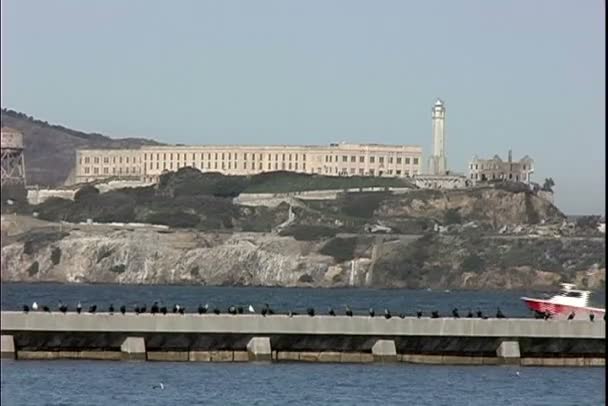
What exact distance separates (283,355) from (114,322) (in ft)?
18.8

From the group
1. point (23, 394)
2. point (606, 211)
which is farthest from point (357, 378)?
point (606, 211)

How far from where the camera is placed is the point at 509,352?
65.5 meters

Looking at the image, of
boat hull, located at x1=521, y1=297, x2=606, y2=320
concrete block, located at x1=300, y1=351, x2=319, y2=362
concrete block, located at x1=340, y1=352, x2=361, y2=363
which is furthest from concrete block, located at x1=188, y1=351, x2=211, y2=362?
boat hull, located at x1=521, y1=297, x2=606, y2=320

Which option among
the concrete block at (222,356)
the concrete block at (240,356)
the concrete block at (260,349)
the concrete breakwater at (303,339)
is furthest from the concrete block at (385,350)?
the concrete block at (222,356)

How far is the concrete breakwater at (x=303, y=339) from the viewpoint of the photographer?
62.5 metres

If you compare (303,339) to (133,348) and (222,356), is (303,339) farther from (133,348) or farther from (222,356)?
(133,348)

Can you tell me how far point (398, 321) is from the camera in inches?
2542

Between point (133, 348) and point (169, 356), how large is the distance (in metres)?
1.59

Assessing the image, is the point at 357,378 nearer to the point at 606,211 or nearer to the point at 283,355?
the point at 283,355

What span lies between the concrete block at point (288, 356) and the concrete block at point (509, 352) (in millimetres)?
6542

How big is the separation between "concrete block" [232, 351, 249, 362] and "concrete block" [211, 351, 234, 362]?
0.33 ft

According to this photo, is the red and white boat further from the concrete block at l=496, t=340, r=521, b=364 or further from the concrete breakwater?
the concrete block at l=496, t=340, r=521, b=364

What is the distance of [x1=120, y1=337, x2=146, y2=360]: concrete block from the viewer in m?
63.0

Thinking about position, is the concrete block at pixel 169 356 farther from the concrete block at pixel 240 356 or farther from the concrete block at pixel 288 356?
the concrete block at pixel 288 356
